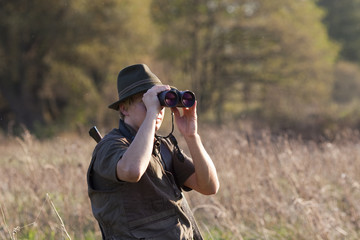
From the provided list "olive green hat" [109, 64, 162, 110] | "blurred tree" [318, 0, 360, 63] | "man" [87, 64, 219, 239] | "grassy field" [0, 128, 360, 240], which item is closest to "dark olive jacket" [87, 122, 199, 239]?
"man" [87, 64, 219, 239]

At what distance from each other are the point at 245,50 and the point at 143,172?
23301 mm

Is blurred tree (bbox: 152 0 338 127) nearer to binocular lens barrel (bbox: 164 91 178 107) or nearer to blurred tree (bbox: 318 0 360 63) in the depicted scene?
blurred tree (bbox: 318 0 360 63)

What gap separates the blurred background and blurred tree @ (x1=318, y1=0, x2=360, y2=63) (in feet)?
31.2

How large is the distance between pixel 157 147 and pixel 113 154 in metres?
0.35

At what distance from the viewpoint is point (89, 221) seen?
191 inches

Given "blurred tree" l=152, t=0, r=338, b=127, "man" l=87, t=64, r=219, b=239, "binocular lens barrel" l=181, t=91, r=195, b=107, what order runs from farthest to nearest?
"blurred tree" l=152, t=0, r=338, b=127
"binocular lens barrel" l=181, t=91, r=195, b=107
"man" l=87, t=64, r=219, b=239

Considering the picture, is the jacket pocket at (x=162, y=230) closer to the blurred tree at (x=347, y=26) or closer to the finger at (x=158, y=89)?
the finger at (x=158, y=89)

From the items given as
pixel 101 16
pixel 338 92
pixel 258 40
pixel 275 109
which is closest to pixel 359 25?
pixel 338 92

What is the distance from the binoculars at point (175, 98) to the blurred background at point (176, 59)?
1346 cm

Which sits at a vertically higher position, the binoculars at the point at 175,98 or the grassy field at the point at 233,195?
the binoculars at the point at 175,98

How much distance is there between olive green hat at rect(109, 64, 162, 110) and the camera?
2354 mm

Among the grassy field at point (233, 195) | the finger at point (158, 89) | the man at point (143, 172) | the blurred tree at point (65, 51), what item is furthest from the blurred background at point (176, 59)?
the finger at point (158, 89)

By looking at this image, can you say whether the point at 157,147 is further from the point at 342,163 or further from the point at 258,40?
the point at 258,40

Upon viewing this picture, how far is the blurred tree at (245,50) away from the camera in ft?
76.4
